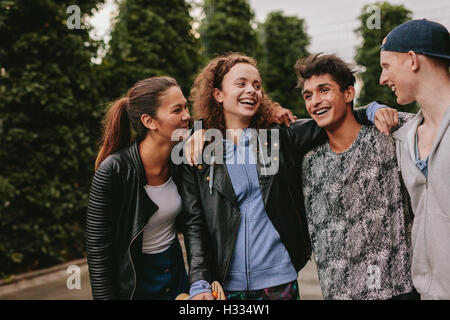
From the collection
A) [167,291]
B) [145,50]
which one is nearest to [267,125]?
[167,291]

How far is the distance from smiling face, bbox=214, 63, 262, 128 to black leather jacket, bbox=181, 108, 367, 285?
277 mm

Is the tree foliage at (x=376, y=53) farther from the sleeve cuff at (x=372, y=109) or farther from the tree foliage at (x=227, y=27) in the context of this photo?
the sleeve cuff at (x=372, y=109)

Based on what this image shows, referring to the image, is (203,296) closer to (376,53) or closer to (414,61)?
(414,61)

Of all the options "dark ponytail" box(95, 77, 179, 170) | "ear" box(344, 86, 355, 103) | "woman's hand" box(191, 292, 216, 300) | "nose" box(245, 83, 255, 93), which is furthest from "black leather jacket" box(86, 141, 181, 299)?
"ear" box(344, 86, 355, 103)

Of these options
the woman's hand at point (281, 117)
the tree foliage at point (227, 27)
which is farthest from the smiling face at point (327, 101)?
the tree foliage at point (227, 27)

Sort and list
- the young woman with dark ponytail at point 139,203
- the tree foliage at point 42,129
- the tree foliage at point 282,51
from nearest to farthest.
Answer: the young woman with dark ponytail at point 139,203
the tree foliage at point 42,129
the tree foliage at point 282,51

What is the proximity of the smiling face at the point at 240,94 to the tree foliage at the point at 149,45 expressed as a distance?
4.98 meters

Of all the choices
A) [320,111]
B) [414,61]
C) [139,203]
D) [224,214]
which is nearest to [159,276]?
[139,203]

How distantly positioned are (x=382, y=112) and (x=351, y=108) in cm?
19

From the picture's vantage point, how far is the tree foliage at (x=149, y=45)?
7.18m

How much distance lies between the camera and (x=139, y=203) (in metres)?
2.14

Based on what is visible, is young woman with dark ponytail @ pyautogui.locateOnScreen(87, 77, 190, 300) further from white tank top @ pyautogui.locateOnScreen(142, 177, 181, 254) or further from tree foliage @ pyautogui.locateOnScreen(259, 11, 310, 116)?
tree foliage @ pyautogui.locateOnScreen(259, 11, 310, 116)

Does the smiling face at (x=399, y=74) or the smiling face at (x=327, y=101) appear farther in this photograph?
the smiling face at (x=327, y=101)

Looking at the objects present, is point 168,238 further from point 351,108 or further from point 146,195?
point 351,108
